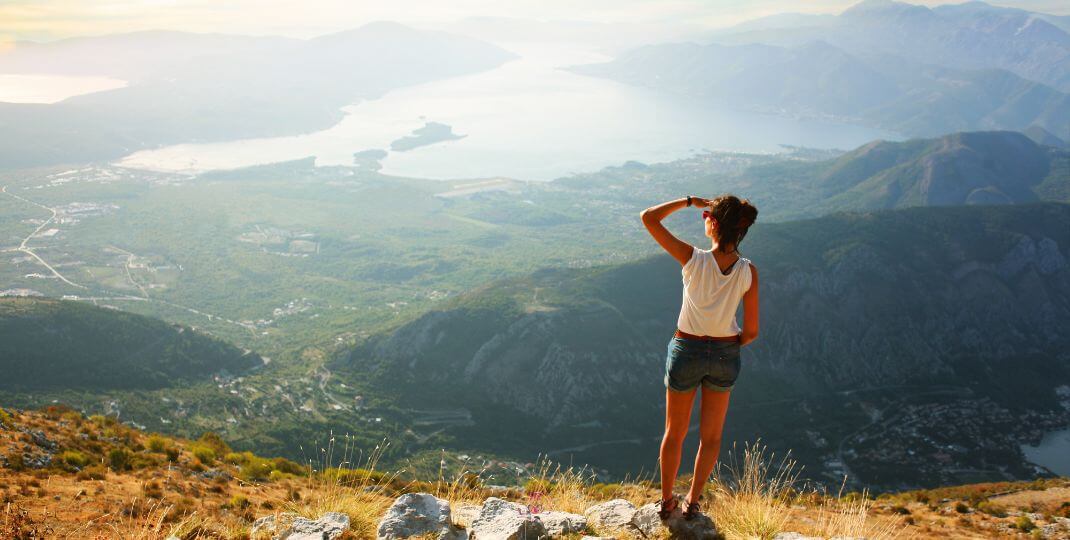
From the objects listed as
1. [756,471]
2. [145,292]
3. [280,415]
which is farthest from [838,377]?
[145,292]

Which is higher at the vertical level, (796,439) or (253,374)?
(253,374)

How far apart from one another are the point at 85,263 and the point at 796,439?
144 metres

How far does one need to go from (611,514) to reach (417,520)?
7.65 feet

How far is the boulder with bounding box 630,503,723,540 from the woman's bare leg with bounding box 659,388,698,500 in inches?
11.2

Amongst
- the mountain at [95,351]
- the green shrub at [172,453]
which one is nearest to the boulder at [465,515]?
the green shrub at [172,453]

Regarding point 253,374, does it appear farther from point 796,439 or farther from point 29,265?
point 29,265

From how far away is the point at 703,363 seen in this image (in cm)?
646

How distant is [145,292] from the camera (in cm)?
12350

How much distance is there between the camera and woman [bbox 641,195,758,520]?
6.25 metres

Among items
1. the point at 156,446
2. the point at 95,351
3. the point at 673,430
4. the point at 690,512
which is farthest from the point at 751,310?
the point at 95,351

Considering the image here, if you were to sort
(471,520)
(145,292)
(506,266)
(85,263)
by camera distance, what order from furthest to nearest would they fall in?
(506,266) < (85,263) < (145,292) < (471,520)

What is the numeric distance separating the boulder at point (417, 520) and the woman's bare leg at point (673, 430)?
94.2 inches

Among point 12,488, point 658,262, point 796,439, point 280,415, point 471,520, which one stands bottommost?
point 796,439

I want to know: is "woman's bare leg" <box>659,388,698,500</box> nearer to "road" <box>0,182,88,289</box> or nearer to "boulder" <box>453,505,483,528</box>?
"boulder" <box>453,505,483,528</box>
